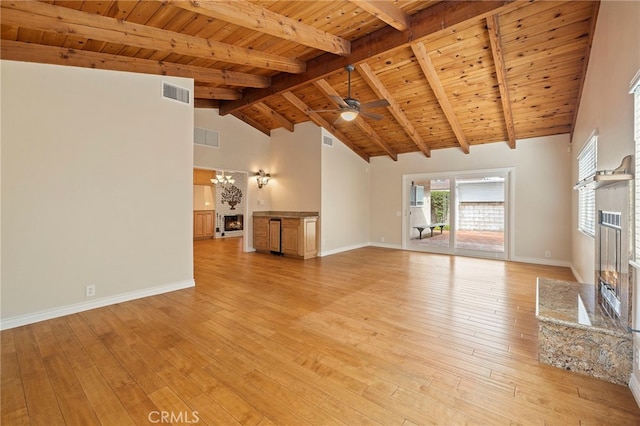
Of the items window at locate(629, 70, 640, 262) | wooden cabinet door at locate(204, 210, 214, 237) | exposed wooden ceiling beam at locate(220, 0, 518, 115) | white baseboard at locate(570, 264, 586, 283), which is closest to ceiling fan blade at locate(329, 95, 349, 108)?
exposed wooden ceiling beam at locate(220, 0, 518, 115)

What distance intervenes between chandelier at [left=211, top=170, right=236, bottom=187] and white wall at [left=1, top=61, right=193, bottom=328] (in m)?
5.13

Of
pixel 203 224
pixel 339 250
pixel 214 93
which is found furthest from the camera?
pixel 203 224

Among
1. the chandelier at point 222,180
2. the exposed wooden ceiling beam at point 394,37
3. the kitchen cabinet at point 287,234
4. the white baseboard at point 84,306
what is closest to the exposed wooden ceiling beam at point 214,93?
the exposed wooden ceiling beam at point 394,37

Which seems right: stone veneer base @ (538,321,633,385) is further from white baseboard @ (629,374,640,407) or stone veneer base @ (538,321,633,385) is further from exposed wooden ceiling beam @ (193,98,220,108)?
exposed wooden ceiling beam @ (193,98,220,108)

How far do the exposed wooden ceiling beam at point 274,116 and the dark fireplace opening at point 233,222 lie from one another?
192 inches

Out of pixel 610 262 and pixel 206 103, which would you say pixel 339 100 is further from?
pixel 206 103

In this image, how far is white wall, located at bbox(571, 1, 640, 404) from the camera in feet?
6.64

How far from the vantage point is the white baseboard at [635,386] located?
1847mm

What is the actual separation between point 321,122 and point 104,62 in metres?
4.22

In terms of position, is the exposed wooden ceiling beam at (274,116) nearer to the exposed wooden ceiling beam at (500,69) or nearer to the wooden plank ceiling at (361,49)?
the wooden plank ceiling at (361,49)

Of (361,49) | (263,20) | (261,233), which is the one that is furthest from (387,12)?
(261,233)

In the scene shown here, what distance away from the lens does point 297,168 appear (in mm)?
7352

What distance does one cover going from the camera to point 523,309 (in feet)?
11.4

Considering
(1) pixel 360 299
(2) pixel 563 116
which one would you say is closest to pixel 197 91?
(1) pixel 360 299
